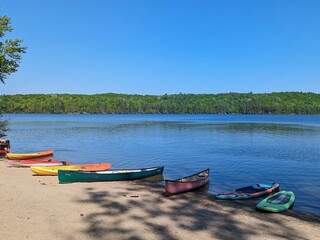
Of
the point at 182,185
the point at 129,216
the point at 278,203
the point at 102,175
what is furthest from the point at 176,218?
the point at 102,175

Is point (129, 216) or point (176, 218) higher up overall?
point (129, 216)

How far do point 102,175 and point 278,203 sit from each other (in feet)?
31.8

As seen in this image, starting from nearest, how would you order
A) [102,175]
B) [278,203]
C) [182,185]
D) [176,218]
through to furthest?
[176,218], [278,203], [182,185], [102,175]

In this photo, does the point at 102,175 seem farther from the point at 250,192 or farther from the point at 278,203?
the point at 278,203

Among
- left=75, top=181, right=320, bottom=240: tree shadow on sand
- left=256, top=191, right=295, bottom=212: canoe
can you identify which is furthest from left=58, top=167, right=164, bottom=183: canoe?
left=256, top=191, right=295, bottom=212: canoe

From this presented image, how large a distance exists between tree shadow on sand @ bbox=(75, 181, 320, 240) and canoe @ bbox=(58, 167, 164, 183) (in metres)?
2.34

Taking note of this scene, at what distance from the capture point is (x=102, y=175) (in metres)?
18.1

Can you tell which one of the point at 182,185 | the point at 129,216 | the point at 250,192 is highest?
the point at 182,185

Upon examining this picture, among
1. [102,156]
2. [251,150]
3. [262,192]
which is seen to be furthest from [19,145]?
[262,192]

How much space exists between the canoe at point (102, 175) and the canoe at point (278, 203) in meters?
7.52

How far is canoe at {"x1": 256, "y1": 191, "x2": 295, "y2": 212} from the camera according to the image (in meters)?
12.9

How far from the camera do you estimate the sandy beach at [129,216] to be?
951 cm

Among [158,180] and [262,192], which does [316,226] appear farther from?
[158,180]

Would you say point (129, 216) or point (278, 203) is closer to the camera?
point (129, 216)
